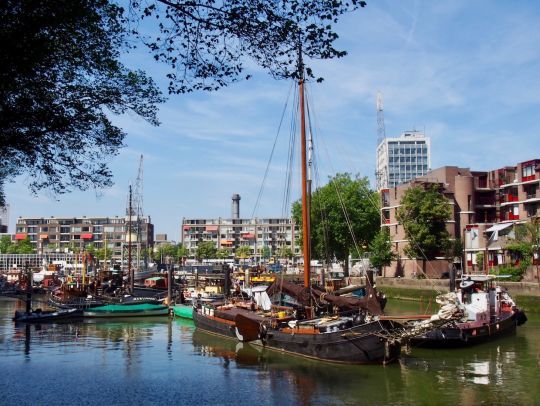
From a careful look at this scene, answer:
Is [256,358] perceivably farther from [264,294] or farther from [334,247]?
[334,247]

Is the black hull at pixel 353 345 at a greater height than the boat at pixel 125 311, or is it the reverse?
the black hull at pixel 353 345

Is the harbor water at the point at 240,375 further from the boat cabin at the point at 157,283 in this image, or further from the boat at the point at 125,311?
the boat cabin at the point at 157,283

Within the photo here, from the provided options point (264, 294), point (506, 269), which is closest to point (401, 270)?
point (506, 269)

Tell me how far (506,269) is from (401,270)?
24.4 metres

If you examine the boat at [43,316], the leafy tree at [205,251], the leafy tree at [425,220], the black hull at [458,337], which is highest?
the leafy tree at [425,220]

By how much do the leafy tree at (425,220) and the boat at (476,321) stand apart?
30765mm

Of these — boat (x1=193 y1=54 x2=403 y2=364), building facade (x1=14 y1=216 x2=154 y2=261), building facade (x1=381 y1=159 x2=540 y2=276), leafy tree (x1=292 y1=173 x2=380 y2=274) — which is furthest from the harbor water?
building facade (x1=14 y1=216 x2=154 y2=261)

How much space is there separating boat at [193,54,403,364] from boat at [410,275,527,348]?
139 inches

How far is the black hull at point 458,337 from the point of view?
99.4 ft

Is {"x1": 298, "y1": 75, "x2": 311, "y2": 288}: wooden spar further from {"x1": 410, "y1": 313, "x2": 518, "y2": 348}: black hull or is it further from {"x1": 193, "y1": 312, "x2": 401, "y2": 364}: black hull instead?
{"x1": 410, "y1": 313, "x2": 518, "y2": 348}: black hull

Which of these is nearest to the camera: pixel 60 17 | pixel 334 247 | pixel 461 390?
pixel 60 17

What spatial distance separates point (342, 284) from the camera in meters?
69.2

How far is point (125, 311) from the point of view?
50.6 m

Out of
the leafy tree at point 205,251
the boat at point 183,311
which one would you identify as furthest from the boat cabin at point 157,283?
the leafy tree at point 205,251
